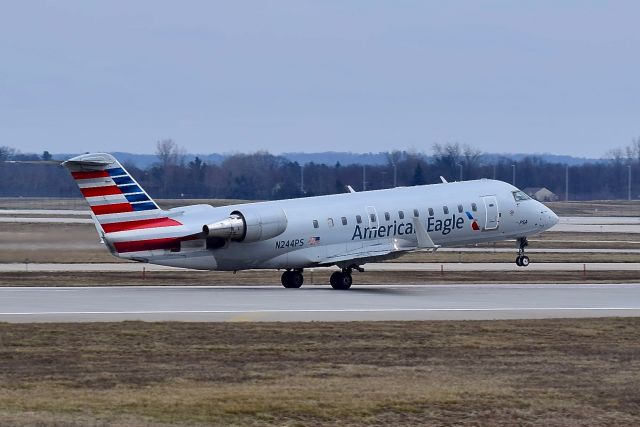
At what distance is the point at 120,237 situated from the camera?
3984 centimetres

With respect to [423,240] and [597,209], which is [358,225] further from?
[597,209]

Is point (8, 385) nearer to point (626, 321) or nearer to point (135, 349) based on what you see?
point (135, 349)

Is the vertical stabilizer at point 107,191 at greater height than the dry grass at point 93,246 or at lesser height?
greater

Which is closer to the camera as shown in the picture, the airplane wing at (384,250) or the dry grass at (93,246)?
the airplane wing at (384,250)

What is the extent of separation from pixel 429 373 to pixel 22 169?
451ft

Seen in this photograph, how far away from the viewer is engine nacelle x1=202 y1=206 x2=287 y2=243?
41844mm

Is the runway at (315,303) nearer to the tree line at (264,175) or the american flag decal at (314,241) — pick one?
the american flag decal at (314,241)

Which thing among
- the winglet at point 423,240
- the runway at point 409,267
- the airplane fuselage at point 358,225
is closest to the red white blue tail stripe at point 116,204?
the airplane fuselage at point 358,225

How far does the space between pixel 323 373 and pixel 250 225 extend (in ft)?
60.1

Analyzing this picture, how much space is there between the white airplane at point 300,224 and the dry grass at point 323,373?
889cm

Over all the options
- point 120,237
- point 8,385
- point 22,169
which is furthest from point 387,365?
point 22,169

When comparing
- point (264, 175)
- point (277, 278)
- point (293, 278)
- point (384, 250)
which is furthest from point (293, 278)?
point (264, 175)

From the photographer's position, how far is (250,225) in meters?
42.6

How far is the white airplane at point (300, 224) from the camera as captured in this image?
39906mm
